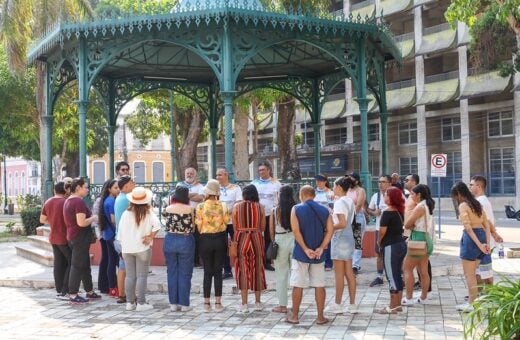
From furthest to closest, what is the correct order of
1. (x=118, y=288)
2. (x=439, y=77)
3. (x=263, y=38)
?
1. (x=439, y=77)
2. (x=263, y=38)
3. (x=118, y=288)

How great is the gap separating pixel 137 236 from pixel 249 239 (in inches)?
61.1

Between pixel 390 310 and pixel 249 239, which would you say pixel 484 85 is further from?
pixel 249 239

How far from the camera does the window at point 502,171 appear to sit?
38594mm

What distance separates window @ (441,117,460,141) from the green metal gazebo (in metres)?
25.4

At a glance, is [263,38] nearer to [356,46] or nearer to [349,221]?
[356,46]

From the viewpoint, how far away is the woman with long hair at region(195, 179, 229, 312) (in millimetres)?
9141

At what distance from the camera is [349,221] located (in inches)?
354

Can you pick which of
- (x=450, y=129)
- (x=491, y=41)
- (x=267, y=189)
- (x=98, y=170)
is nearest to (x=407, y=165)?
(x=450, y=129)

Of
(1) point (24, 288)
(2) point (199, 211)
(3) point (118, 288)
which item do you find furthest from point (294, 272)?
(1) point (24, 288)

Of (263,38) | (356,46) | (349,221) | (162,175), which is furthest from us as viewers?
(162,175)

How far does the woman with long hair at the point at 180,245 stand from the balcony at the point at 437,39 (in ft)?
108

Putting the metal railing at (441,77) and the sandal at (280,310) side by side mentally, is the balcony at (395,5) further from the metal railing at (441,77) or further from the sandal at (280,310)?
the sandal at (280,310)

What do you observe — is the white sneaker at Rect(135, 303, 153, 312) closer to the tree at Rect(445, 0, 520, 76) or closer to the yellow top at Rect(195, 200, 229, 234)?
the yellow top at Rect(195, 200, 229, 234)

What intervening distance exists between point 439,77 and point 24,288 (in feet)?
110
